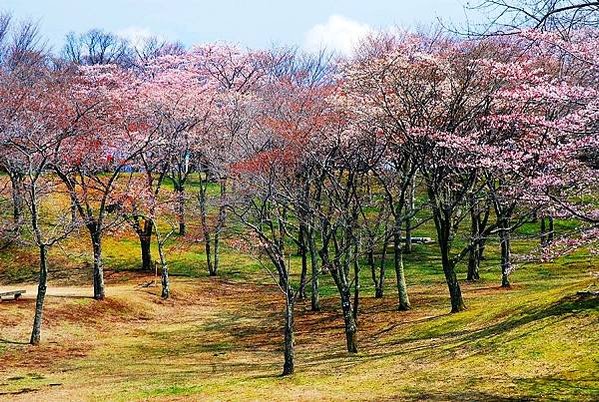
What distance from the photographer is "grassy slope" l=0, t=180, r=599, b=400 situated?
1159 centimetres

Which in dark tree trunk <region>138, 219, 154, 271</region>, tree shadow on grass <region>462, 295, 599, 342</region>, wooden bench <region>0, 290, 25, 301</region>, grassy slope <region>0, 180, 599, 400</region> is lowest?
grassy slope <region>0, 180, 599, 400</region>

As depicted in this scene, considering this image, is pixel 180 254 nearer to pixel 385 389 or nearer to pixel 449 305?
pixel 449 305

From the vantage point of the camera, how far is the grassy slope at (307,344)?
38.0 ft

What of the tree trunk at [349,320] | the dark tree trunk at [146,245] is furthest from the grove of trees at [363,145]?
the dark tree trunk at [146,245]

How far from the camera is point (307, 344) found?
742 inches

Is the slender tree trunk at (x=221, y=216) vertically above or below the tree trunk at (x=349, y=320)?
above

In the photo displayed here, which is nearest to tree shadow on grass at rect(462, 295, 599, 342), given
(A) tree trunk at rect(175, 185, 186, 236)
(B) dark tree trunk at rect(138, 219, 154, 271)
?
(A) tree trunk at rect(175, 185, 186, 236)

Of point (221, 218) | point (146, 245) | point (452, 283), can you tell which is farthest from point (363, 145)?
point (146, 245)

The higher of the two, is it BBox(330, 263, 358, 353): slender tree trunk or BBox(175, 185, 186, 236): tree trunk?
BBox(175, 185, 186, 236): tree trunk

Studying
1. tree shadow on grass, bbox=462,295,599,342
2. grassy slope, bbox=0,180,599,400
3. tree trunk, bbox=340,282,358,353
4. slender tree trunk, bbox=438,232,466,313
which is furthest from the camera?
slender tree trunk, bbox=438,232,466,313

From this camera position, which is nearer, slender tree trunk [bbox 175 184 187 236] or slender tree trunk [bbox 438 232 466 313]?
slender tree trunk [bbox 438 232 466 313]

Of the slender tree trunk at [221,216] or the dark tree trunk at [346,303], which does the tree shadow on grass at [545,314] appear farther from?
the slender tree trunk at [221,216]

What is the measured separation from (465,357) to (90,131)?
621 inches

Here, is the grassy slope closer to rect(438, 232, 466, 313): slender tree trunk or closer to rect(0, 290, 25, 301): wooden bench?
rect(0, 290, 25, 301): wooden bench
